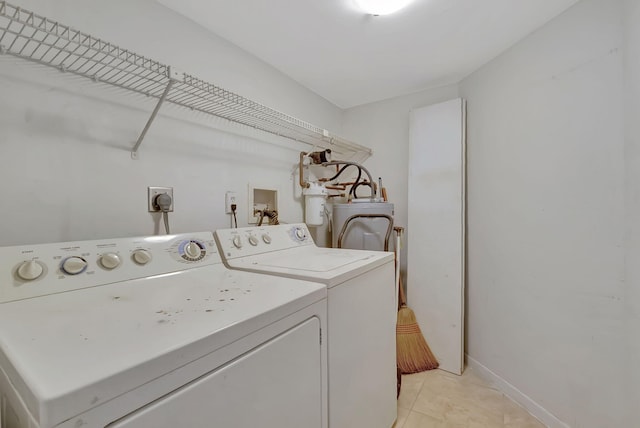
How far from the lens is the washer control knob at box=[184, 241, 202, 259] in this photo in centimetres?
116

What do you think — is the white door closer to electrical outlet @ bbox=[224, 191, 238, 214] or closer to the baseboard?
the baseboard

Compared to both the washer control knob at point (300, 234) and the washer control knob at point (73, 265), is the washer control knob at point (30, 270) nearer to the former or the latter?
the washer control knob at point (73, 265)

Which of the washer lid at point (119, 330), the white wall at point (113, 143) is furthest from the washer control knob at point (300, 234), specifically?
the washer lid at point (119, 330)

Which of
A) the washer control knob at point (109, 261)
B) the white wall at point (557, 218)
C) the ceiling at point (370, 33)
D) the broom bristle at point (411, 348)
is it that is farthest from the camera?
the broom bristle at point (411, 348)

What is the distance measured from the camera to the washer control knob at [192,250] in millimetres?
1161

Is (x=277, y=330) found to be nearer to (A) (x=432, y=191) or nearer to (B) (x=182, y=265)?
(B) (x=182, y=265)

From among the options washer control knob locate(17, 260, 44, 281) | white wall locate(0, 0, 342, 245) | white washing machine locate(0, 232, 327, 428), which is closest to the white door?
white wall locate(0, 0, 342, 245)

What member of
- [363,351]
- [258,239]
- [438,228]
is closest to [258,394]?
[363,351]

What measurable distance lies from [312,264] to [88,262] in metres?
0.81

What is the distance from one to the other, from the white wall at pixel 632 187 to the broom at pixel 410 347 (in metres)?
1.11

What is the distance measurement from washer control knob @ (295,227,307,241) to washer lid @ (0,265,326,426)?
756 mm

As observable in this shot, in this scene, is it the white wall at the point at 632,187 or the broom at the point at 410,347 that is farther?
the broom at the point at 410,347

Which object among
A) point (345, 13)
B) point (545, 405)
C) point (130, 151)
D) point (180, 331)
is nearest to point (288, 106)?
point (345, 13)

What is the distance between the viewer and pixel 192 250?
46.4 inches
